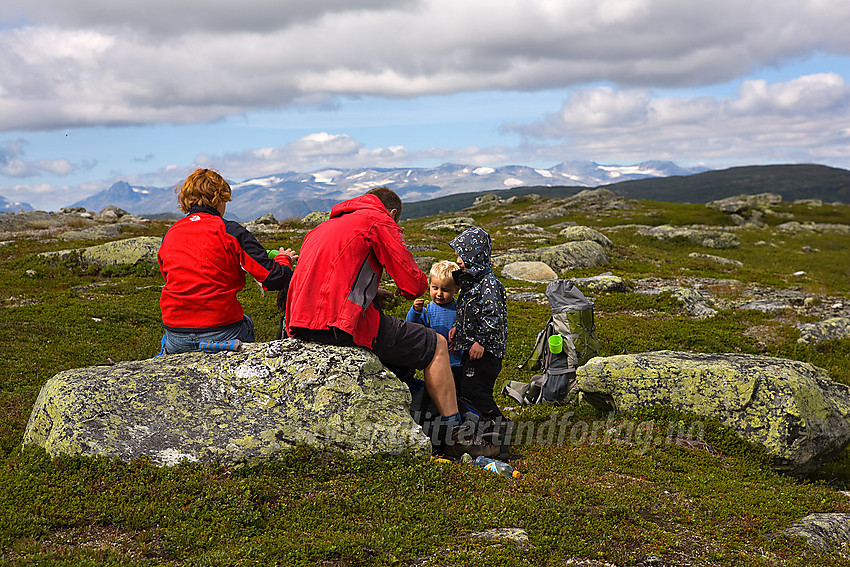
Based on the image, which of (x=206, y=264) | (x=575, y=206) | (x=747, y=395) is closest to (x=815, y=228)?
(x=575, y=206)

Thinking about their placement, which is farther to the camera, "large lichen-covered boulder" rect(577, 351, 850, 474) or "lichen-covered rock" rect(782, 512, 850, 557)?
"large lichen-covered boulder" rect(577, 351, 850, 474)

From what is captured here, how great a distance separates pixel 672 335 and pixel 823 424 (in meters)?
10.1

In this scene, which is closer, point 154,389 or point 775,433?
point 154,389

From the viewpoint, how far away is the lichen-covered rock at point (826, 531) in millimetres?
7309

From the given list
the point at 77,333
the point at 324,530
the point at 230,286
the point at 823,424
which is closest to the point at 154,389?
the point at 230,286

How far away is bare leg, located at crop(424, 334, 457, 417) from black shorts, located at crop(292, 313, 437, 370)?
11 centimetres

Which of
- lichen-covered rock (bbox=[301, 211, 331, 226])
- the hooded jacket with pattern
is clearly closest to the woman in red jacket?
the hooded jacket with pattern

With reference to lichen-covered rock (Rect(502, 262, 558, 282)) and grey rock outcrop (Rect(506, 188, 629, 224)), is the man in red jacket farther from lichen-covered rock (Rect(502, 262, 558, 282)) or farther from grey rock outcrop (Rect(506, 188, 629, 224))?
grey rock outcrop (Rect(506, 188, 629, 224))

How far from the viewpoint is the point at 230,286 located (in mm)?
9273

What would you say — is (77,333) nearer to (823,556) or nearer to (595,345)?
(595,345)

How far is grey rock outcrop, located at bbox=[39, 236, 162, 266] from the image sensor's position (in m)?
29.0

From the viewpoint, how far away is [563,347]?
45.1 ft

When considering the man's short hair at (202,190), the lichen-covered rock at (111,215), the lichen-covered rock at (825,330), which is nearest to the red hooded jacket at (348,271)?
the man's short hair at (202,190)

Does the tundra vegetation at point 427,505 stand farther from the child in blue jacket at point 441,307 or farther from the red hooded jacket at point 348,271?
the child in blue jacket at point 441,307
